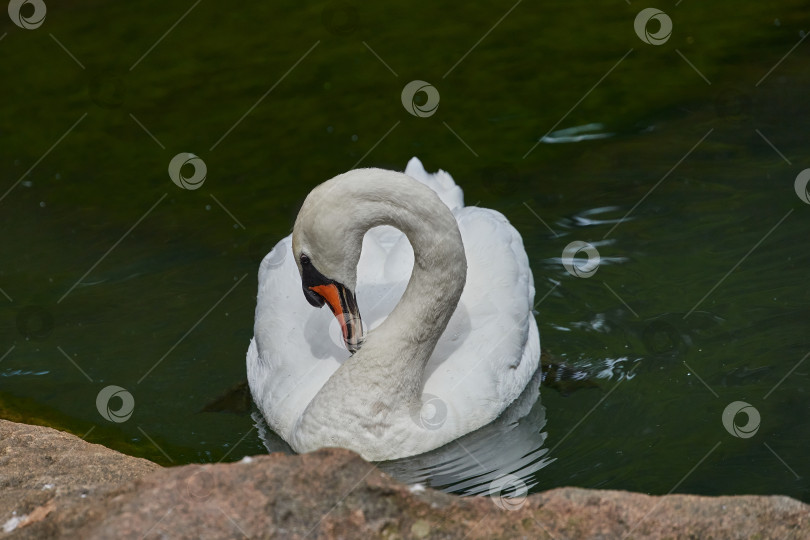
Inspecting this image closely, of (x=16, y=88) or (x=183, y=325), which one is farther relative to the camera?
(x=16, y=88)

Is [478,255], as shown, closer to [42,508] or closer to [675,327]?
[675,327]

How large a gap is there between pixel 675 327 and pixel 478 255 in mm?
1260

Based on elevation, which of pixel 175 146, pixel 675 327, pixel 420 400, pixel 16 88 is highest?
pixel 16 88

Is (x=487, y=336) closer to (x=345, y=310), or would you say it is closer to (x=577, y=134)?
(x=345, y=310)

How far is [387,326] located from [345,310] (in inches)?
9.7

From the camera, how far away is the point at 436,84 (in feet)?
33.8

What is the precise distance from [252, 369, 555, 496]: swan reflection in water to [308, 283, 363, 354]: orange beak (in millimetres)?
534

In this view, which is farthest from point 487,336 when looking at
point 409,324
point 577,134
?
point 577,134

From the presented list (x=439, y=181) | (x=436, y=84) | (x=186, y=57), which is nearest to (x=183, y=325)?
(x=439, y=181)

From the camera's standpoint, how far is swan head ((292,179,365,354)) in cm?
462

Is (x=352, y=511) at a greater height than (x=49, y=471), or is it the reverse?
(x=49, y=471)

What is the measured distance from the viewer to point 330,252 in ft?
15.5

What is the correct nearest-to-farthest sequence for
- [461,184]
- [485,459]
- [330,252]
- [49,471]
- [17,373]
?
[49,471] → [330,252] → [485,459] → [17,373] → [461,184]

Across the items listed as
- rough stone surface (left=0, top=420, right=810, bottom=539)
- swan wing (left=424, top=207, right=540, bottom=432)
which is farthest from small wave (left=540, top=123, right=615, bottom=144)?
rough stone surface (left=0, top=420, right=810, bottom=539)
